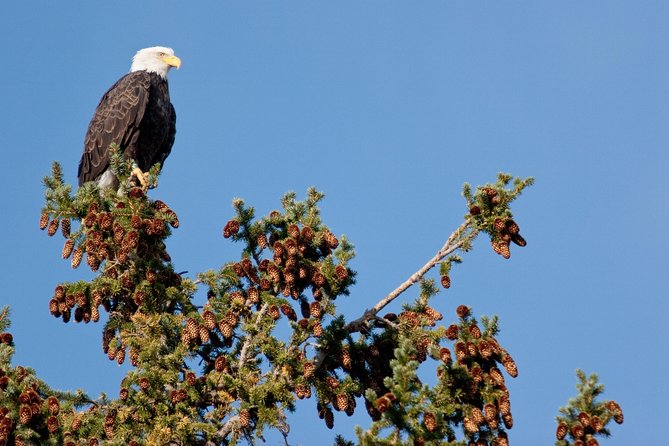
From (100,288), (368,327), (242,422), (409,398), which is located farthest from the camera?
(100,288)

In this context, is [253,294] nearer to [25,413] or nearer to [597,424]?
[25,413]

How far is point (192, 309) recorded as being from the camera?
278 inches

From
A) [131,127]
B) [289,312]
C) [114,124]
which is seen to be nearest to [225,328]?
[289,312]

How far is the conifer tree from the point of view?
17.8 ft

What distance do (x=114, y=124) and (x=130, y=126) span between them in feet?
0.67

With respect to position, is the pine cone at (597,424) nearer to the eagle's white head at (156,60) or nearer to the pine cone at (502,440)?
the pine cone at (502,440)

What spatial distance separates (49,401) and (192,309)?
4.85ft

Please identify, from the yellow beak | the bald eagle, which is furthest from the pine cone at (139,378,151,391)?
the yellow beak

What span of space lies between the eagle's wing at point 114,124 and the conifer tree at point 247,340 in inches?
156

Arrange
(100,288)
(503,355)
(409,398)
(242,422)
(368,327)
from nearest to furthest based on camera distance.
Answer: (409,398), (503,355), (242,422), (368,327), (100,288)

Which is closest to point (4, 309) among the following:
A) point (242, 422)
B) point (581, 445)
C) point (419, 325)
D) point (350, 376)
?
point (242, 422)

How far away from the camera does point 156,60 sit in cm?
1254

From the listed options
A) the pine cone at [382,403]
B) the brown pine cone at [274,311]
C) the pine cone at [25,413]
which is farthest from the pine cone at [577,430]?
the pine cone at [25,413]

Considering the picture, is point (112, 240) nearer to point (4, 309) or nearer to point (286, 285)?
point (4, 309)
